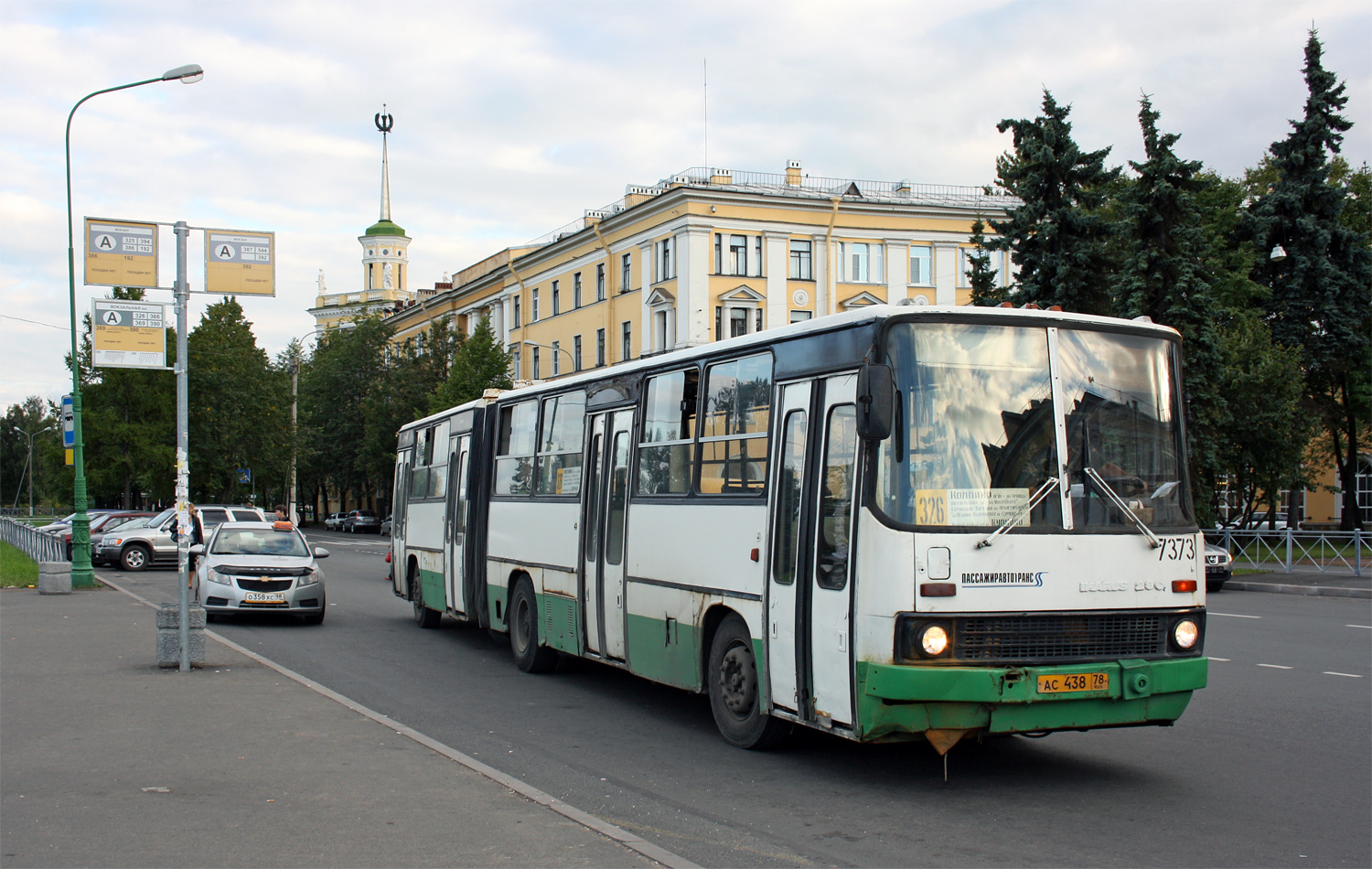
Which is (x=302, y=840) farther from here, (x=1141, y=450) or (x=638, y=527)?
(x=1141, y=450)

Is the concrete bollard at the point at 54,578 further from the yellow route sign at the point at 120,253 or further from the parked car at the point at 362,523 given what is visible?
the parked car at the point at 362,523

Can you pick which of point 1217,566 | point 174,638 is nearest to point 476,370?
point 1217,566

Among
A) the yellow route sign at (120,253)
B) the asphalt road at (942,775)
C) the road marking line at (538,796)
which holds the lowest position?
the asphalt road at (942,775)

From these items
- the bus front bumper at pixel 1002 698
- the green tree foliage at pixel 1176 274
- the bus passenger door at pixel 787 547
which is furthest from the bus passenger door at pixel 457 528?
the green tree foliage at pixel 1176 274

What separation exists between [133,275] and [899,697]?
11.0 metres

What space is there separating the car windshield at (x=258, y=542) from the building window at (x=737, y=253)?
38468 mm

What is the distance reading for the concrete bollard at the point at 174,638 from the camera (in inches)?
490

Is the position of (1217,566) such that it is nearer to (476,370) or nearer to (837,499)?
(837,499)

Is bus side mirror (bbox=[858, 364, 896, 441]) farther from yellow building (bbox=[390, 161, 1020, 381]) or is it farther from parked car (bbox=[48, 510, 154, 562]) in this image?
yellow building (bbox=[390, 161, 1020, 381])

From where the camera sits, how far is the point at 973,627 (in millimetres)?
7402

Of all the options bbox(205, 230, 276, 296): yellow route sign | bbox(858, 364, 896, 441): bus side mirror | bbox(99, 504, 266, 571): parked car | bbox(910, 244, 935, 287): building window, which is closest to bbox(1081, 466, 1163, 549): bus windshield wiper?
bbox(858, 364, 896, 441): bus side mirror

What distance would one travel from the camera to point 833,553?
313 inches

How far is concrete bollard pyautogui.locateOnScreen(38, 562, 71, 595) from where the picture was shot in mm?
23562

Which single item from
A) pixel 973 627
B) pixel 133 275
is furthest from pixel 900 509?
pixel 133 275
